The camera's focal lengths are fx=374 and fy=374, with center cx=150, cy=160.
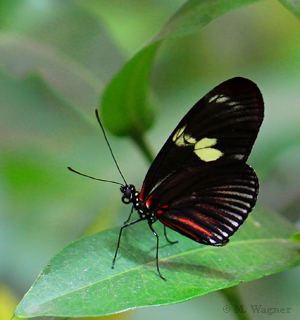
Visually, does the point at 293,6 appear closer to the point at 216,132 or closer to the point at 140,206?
the point at 216,132

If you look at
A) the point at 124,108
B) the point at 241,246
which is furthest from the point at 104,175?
the point at 241,246

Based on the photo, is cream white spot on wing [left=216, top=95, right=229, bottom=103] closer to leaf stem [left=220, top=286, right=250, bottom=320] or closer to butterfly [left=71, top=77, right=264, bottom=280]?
butterfly [left=71, top=77, right=264, bottom=280]

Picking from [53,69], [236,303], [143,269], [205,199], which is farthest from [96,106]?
[236,303]

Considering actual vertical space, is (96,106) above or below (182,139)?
below

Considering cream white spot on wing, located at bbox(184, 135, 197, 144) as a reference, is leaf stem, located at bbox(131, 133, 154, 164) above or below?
below

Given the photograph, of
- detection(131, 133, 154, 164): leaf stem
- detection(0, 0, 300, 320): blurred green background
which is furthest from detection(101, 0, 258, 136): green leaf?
detection(0, 0, 300, 320): blurred green background

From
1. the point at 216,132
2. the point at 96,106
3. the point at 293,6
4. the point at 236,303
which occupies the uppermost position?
the point at 293,6

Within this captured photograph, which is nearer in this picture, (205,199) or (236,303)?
(236,303)
